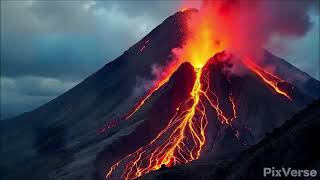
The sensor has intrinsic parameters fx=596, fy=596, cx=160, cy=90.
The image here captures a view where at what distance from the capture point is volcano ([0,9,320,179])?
268 feet

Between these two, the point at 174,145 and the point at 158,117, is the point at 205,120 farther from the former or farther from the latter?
the point at 174,145

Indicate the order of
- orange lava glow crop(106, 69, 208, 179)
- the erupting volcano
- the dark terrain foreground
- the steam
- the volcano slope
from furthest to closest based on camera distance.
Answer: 1. the steam
2. the volcano slope
3. the erupting volcano
4. orange lava glow crop(106, 69, 208, 179)
5. the dark terrain foreground

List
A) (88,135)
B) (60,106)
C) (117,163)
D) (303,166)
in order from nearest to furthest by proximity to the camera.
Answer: (303,166) → (117,163) → (88,135) → (60,106)

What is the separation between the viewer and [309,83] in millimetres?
143750

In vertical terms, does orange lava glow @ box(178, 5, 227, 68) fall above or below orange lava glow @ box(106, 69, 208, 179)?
above

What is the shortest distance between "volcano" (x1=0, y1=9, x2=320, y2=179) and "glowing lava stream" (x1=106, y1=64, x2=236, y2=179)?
0.48 feet

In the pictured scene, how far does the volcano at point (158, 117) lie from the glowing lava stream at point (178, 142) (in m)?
0.15

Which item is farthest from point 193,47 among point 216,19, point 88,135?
point 88,135

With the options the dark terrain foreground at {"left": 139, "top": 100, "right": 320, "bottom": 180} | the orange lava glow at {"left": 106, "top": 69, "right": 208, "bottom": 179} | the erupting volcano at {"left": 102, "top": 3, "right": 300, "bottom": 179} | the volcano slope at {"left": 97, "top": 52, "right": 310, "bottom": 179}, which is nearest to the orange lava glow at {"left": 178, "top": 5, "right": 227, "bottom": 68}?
the erupting volcano at {"left": 102, "top": 3, "right": 300, "bottom": 179}

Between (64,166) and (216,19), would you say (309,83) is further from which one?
(64,166)

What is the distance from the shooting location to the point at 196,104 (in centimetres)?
9319

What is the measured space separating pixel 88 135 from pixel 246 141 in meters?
31.0

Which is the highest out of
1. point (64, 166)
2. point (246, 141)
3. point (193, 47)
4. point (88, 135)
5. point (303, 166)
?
point (193, 47)

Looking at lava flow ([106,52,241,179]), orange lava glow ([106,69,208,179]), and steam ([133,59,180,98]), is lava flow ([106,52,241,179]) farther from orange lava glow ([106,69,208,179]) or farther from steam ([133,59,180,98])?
steam ([133,59,180,98])
